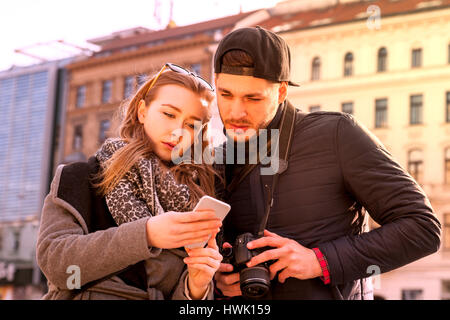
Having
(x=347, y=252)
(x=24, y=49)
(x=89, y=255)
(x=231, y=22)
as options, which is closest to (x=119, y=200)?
(x=89, y=255)

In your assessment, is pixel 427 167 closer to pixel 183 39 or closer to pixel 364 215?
pixel 183 39

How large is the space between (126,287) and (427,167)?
58.4ft

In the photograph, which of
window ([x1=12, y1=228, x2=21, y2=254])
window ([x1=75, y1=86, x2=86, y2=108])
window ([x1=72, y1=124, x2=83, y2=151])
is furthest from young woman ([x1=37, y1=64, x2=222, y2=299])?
window ([x1=12, y1=228, x2=21, y2=254])

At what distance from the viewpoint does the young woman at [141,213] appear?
4.42ft

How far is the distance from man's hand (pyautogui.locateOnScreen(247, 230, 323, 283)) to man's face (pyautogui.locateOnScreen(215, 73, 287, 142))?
31 cm

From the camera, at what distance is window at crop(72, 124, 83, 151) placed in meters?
24.0

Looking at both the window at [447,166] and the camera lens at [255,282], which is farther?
the window at [447,166]

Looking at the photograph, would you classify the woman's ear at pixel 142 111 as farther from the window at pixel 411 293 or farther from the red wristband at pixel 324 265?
the window at pixel 411 293

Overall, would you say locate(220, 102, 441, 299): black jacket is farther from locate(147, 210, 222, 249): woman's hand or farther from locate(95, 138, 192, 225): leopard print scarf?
locate(147, 210, 222, 249): woman's hand

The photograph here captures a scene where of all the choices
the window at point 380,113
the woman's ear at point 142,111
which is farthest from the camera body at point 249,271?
the window at point 380,113

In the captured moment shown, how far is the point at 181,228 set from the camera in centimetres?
128

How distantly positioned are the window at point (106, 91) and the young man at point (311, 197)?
22211mm

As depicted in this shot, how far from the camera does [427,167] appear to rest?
59.8 ft
